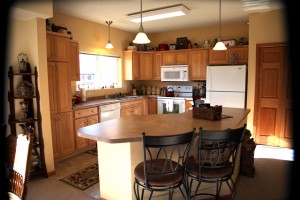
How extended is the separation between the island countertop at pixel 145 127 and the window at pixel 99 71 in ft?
8.48

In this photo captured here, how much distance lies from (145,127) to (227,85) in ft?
9.63

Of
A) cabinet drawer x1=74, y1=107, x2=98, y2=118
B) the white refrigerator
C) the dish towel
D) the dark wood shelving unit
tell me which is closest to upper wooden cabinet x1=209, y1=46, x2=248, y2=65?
the white refrigerator

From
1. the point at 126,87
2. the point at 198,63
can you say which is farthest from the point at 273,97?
the point at 126,87

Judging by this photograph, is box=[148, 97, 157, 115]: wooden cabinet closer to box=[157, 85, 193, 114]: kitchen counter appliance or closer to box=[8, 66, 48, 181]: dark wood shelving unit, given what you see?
box=[157, 85, 193, 114]: kitchen counter appliance

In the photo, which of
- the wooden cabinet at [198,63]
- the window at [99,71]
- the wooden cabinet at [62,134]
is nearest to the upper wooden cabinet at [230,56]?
the wooden cabinet at [198,63]

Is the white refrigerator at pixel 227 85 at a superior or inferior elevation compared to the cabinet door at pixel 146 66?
inferior

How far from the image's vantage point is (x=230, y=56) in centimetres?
470

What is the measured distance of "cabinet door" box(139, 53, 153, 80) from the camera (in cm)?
588

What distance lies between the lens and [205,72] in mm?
5117

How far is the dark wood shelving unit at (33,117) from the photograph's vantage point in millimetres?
2843

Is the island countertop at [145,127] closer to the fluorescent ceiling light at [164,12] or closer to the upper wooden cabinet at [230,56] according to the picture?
the fluorescent ceiling light at [164,12]

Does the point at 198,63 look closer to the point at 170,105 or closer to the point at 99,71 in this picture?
the point at 170,105

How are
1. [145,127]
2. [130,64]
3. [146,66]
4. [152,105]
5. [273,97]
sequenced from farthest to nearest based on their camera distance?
[146,66] < [152,105] < [130,64] < [273,97] < [145,127]

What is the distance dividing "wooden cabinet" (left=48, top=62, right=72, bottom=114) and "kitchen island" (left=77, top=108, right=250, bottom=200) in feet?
4.99
